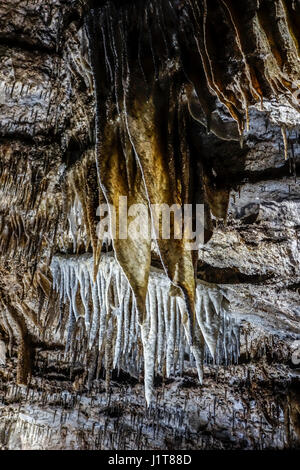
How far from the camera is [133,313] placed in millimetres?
4207

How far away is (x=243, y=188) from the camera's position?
279 centimetres

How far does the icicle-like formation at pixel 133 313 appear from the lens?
375 centimetres

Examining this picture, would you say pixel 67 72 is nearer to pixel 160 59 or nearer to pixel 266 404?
pixel 160 59

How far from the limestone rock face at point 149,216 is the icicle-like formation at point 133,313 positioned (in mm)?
21

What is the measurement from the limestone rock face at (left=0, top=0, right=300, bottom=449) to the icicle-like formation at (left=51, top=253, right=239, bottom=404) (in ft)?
0.07

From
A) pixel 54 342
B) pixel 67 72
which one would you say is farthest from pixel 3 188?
pixel 54 342

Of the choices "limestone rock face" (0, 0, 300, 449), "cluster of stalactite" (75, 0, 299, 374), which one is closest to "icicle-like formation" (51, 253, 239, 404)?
"limestone rock face" (0, 0, 300, 449)

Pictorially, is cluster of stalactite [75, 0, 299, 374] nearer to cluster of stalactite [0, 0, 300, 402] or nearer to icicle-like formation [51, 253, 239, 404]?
cluster of stalactite [0, 0, 300, 402]

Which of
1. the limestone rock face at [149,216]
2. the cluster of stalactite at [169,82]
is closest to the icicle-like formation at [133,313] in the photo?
the limestone rock face at [149,216]

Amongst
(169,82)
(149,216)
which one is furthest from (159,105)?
(149,216)

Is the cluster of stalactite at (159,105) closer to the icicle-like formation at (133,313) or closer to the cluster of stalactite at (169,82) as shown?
the cluster of stalactite at (169,82)

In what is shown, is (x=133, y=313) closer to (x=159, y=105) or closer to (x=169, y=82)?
(x=159, y=105)

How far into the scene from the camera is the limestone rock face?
2043 millimetres

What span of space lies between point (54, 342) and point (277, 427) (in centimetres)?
296
